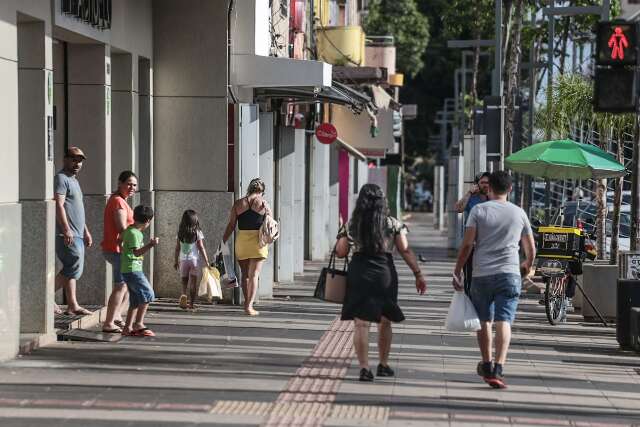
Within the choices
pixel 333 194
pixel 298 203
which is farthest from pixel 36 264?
pixel 333 194

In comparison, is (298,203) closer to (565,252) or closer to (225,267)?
(565,252)

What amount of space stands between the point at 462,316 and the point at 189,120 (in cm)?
809

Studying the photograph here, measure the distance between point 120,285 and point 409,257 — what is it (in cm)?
377

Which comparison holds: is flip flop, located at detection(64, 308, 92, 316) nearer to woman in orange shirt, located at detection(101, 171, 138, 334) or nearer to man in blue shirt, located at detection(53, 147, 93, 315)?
man in blue shirt, located at detection(53, 147, 93, 315)

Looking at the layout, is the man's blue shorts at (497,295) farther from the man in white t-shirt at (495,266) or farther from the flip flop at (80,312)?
the flip flop at (80,312)

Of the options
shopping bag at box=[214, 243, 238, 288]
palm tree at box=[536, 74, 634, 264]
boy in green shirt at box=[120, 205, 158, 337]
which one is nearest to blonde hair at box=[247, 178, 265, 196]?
shopping bag at box=[214, 243, 238, 288]

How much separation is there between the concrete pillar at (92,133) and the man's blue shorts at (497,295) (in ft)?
19.3

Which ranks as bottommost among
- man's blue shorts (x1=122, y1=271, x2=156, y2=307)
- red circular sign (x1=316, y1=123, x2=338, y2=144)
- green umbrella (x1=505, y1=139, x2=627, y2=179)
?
man's blue shorts (x1=122, y1=271, x2=156, y2=307)

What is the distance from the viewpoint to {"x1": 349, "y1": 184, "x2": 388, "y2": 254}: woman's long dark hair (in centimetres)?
1155

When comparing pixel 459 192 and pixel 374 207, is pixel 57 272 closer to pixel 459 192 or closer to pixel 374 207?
pixel 374 207

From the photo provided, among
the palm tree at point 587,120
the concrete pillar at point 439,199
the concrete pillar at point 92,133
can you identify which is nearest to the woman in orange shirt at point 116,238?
the concrete pillar at point 92,133

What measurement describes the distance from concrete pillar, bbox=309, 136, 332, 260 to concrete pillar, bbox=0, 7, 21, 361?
18.2 metres

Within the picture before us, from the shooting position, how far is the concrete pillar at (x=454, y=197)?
37.5 metres

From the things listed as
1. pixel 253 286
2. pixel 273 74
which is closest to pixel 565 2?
pixel 273 74
